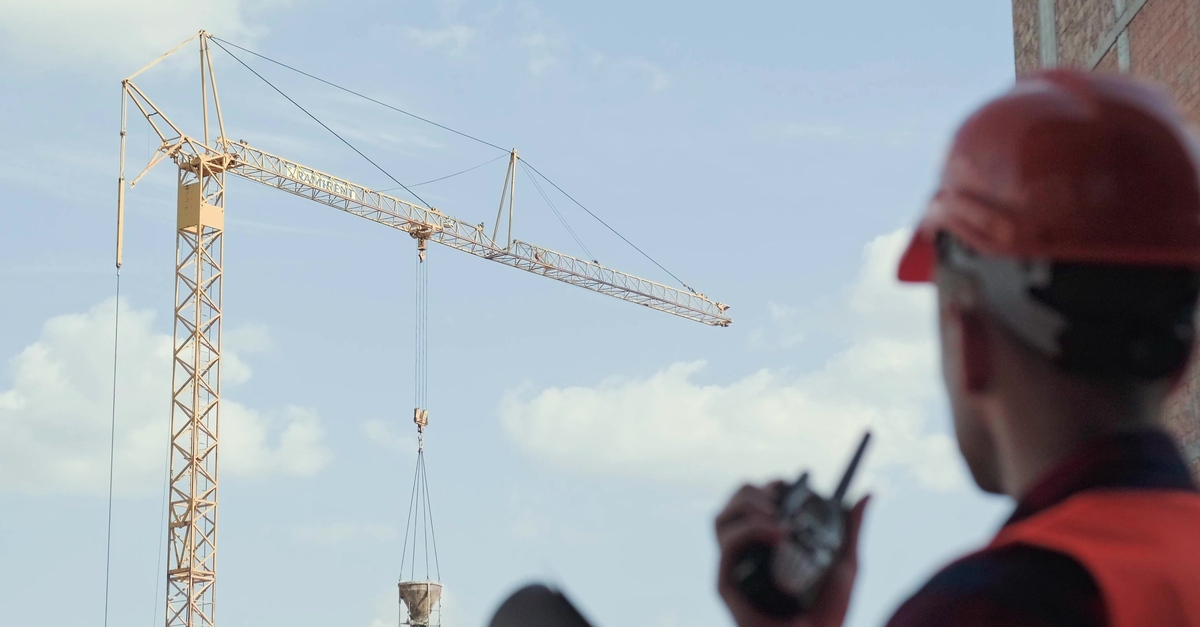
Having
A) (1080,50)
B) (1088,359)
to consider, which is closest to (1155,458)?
(1088,359)

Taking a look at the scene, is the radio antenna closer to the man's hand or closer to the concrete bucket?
the man's hand

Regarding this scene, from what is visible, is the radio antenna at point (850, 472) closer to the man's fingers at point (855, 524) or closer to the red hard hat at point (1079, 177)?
the man's fingers at point (855, 524)

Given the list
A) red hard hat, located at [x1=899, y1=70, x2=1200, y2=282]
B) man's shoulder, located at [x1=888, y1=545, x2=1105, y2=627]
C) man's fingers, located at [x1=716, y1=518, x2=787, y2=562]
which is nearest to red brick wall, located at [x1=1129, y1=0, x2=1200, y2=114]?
red hard hat, located at [x1=899, y1=70, x2=1200, y2=282]

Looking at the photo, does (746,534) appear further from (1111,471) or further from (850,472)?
(1111,471)

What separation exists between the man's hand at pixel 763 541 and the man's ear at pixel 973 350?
0.14 m

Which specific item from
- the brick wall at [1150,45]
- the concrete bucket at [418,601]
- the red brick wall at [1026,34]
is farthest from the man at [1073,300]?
the concrete bucket at [418,601]

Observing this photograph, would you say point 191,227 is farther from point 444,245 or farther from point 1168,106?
point 1168,106

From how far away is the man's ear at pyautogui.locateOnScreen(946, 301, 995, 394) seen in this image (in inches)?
46.8

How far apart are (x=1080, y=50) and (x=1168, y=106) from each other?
13.8 m

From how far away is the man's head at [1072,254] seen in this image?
3.69 ft

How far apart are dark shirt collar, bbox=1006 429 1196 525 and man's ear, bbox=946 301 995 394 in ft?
0.31

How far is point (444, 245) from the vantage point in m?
63.1

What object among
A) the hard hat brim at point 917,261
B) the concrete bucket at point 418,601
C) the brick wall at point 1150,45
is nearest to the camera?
the hard hat brim at point 917,261

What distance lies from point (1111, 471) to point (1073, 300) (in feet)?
0.42
